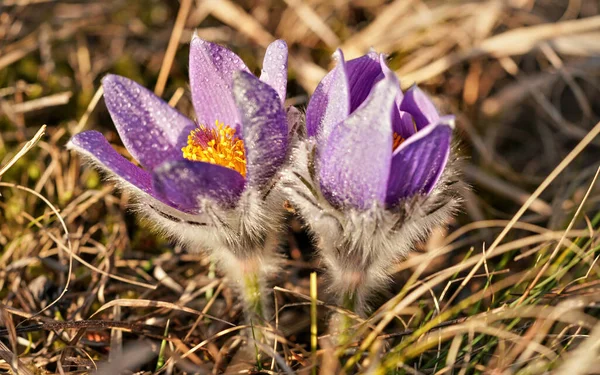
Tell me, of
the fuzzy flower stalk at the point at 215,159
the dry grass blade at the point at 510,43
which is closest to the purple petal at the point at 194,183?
the fuzzy flower stalk at the point at 215,159

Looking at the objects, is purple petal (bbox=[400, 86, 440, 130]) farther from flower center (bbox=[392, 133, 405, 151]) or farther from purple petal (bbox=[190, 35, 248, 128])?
purple petal (bbox=[190, 35, 248, 128])

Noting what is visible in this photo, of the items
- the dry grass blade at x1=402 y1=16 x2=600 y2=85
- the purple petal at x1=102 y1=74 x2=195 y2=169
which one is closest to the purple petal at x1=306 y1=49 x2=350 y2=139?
the purple petal at x1=102 y1=74 x2=195 y2=169

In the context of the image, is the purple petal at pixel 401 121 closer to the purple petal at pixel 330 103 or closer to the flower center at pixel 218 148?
the purple petal at pixel 330 103

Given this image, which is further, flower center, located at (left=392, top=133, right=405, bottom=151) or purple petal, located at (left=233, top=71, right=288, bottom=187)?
flower center, located at (left=392, top=133, right=405, bottom=151)

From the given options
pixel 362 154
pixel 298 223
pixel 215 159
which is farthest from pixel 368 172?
pixel 298 223

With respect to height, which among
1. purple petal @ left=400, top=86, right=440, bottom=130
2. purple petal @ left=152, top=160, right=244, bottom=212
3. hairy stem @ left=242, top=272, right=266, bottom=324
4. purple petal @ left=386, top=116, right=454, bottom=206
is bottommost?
hairy stem @ left=242, top=272, right=266, bottom=324

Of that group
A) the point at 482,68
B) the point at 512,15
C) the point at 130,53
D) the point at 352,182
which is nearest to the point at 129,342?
the point at 352,182
